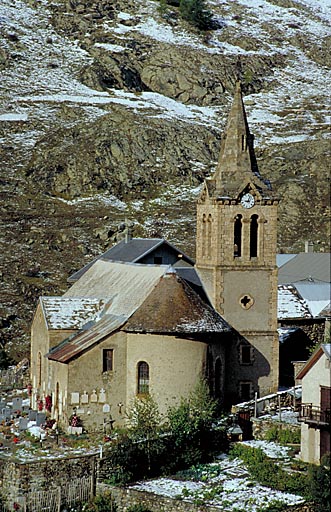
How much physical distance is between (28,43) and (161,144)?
45218mm

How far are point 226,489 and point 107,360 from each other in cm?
939

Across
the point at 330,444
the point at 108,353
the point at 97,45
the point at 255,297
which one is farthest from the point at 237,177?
the point at 97,45

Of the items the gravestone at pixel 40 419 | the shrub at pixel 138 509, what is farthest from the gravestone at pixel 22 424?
the shrub at pixel 138 509

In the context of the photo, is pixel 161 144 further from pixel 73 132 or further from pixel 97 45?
pixel 97 45

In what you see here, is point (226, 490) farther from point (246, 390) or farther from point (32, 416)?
point (32, 416)

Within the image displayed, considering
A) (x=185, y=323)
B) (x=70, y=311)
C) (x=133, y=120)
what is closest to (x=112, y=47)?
(x=133, y=120)

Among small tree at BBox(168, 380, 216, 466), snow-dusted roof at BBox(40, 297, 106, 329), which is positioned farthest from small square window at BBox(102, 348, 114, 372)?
snow-dusted roof at BBox(40, 297, 106, 329)

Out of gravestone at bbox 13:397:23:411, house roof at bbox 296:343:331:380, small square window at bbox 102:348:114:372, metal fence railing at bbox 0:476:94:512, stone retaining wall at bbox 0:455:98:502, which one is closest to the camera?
house roof at bbox 296:343:331:380

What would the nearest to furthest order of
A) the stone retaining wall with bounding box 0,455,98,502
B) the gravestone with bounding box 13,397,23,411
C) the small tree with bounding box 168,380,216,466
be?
the stone retaining wall with bounding box 0,455,98,502 < the small tree with bounding box 168,380,216,466 < the gravestone with bounding box 13,397,23,411

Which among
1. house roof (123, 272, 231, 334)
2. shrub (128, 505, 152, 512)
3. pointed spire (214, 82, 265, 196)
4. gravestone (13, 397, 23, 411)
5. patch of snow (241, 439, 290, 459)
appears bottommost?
shrub (128, 505, 152, 512)

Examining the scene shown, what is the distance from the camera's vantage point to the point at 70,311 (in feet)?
156

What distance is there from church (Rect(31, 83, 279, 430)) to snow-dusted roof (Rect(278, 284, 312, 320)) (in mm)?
8827

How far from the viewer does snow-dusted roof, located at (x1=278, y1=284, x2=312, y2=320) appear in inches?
2215

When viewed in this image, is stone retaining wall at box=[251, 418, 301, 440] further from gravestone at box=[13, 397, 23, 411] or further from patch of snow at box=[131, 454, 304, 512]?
gravestone at box=[13, 397, 23, 411]
